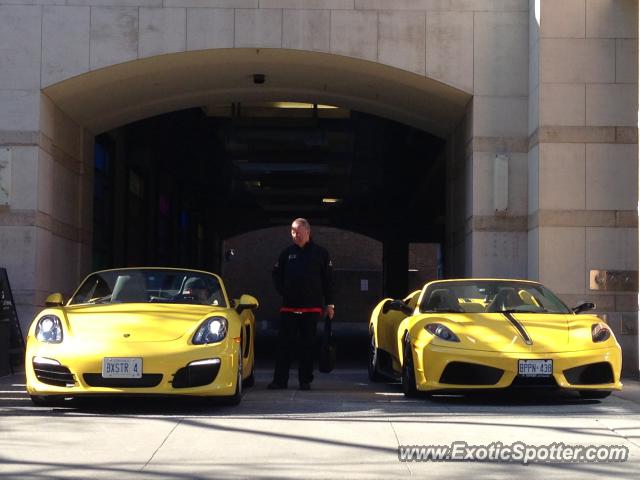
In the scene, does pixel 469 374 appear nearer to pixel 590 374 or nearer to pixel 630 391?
pixel 590 374

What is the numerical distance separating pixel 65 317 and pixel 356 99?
898cm

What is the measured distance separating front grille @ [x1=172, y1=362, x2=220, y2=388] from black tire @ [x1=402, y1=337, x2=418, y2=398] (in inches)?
80.3

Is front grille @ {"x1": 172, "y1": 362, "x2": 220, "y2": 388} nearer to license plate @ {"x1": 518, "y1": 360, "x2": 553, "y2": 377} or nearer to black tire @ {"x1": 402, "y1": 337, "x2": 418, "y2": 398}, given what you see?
black tire @ {"x1": 402, "y1": 337, "x2": 418, "y2": 398}

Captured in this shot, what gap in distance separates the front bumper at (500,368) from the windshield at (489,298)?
3.50 feet

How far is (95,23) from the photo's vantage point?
47.8 feet

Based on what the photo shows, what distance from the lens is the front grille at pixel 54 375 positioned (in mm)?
8602

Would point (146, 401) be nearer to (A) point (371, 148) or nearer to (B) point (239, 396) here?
(B) point (239, 396)

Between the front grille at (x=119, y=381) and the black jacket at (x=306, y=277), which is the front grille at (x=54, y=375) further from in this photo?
the black jacket at (x=306, y=277)

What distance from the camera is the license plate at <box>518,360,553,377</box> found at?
9320 millimetres

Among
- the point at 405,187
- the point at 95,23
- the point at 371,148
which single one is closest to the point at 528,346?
the point at 95,23

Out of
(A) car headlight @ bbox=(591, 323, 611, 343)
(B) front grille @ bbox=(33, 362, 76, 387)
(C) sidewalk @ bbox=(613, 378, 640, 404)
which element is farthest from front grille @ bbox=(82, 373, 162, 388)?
(C) sidewalk @ bbox=(613, 378, 640, 404)

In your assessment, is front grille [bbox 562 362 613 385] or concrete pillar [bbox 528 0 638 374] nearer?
front grille [bbox 562 362 613 385]

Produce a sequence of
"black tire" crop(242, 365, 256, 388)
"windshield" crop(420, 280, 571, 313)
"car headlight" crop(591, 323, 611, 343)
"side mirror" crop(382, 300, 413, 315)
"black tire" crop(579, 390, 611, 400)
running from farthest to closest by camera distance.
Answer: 1. "black tire" crop(242, 365, 256, 388)
2. "side mirror" crop(382, 300, 413, 315)
3. "windshield" crop(420, 280, 571, 313)
4. "black tire" crop(579, 390, 611, 400)
5. "car headlight" crop(591, 323, 611, 343)
